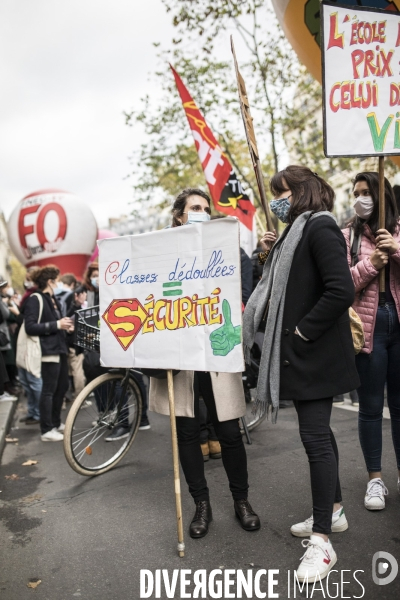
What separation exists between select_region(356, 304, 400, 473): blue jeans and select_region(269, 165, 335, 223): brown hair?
2.68ft

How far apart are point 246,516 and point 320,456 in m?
0.75

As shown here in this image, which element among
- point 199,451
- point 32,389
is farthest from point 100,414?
point 32,389

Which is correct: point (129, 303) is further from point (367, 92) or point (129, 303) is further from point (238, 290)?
point (367, 92)

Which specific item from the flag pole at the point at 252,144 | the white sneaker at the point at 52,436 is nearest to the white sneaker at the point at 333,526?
the flag pole at the point at 252,144

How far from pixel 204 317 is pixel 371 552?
146 cm

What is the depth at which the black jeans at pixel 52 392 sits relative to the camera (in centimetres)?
657

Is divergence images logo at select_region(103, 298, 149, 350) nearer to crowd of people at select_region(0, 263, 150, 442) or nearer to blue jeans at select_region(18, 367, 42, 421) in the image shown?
crowd of people at select_region(0, 263, 150, 442)

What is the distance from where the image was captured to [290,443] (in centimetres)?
550

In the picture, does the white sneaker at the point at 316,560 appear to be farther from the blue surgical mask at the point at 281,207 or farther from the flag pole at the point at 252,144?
the flag pole at the point at 252,144

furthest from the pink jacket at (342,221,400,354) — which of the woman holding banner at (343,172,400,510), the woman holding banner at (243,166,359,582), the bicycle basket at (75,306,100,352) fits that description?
the bicycle basket at (75,306,100,352)

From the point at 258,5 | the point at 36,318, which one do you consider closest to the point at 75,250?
the point at 258,5

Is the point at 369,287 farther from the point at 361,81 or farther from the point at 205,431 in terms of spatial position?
the point at 205,431

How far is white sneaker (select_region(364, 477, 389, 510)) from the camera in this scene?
370 cm

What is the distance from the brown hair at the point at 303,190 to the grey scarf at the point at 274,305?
9cm
